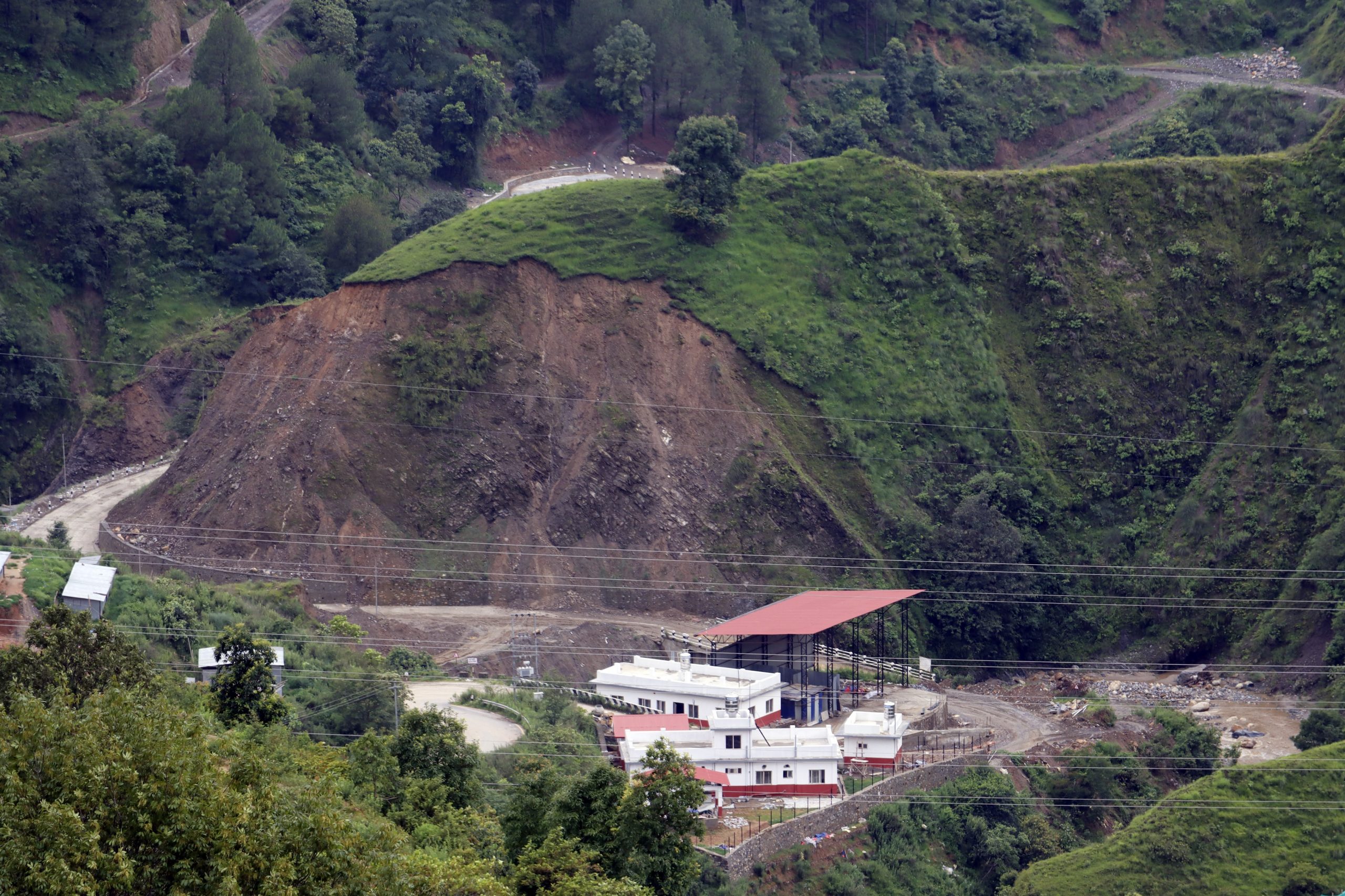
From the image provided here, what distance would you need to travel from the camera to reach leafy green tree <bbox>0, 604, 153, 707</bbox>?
35.7m

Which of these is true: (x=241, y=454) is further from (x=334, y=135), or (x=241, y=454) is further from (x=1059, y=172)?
(x=1059, y=172)

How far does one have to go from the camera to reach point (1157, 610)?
69438 millimetres

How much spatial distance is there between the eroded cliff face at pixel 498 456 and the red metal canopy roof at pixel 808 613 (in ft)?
14.1

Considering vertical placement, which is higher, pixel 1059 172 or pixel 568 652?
pixel 1059 172

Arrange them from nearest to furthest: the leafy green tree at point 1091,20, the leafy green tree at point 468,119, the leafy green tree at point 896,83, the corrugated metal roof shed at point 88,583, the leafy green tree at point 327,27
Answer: the corrugated metal roof shed at point 88,583
the leafy green tree at point 468,119
the leafy green tree at point 327,27
the leafy green tree at point 896,83
the leafy green tree at point 1091,20

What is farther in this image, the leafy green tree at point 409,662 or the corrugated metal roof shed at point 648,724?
the leafy green tree at point 409,662

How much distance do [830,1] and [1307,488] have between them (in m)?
50.5

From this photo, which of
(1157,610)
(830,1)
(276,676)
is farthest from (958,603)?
(830,1)

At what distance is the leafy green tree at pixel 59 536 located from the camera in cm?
6419

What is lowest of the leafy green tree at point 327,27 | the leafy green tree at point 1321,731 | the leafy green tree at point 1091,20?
the leafy green tree at point 1321,731

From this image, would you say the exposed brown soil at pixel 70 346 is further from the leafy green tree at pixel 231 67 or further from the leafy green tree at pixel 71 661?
the leafy green tree at pixel 71 661

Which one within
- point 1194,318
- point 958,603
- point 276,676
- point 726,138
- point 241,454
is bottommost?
point 276,676

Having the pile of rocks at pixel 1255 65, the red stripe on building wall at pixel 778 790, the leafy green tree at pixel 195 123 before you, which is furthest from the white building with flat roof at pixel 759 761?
the pile of rocks at pixel 1255 65

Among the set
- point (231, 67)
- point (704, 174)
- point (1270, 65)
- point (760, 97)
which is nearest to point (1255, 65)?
point (1270, 65)
